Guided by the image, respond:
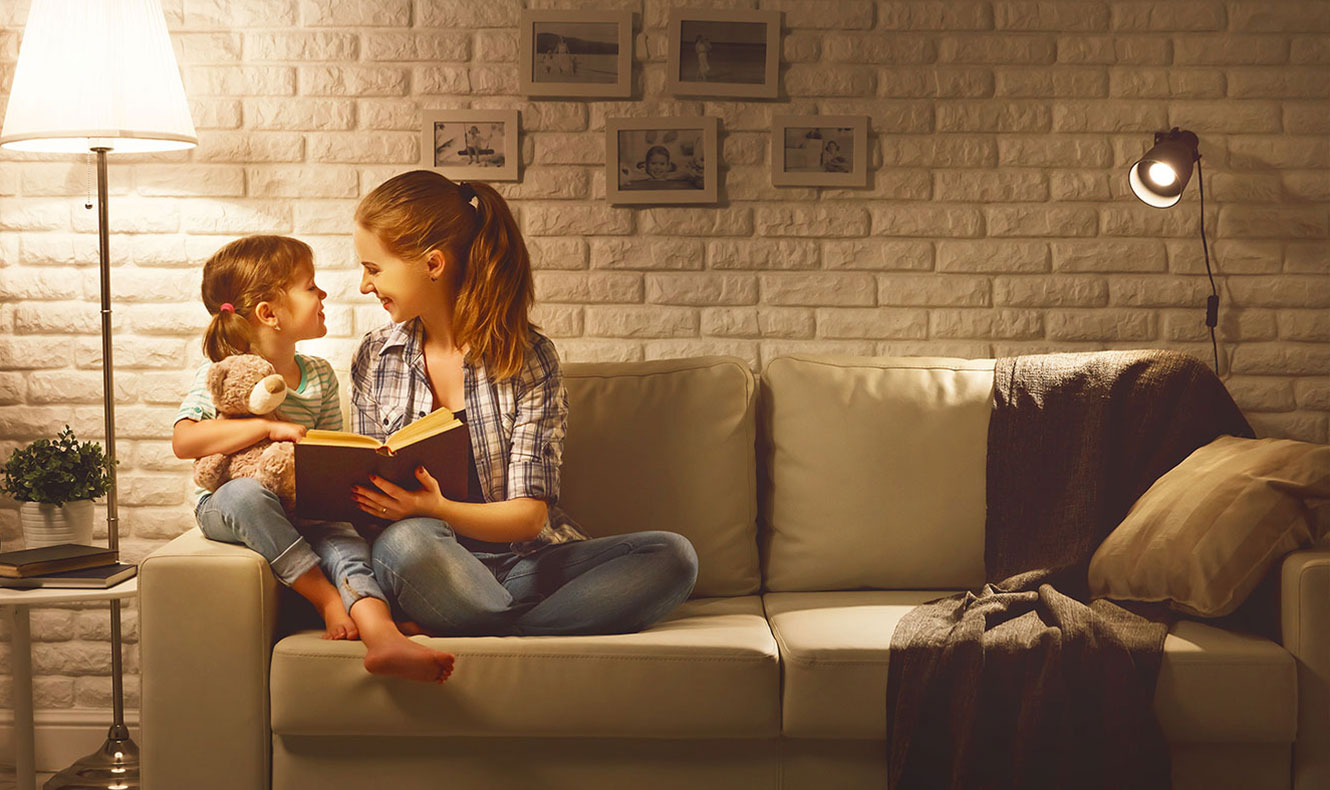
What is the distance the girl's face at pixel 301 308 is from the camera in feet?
7.17

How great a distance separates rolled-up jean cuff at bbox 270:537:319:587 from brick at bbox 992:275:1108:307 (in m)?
1.66

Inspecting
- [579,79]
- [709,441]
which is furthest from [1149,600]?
[579,79]

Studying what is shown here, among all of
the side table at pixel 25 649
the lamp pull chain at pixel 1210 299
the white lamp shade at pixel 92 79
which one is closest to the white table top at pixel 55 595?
the side table at pixel 25 649

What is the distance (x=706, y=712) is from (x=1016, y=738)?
0.48 metres

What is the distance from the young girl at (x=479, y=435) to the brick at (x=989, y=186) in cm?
107

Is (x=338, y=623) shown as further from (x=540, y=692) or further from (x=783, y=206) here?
(x=783, y=206)

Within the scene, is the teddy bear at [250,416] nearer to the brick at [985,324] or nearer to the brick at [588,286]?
the brick at [588,286]

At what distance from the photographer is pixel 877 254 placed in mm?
2672

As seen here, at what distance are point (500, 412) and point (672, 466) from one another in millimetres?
434

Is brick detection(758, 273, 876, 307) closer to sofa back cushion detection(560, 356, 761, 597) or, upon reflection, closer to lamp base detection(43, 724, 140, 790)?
sofa back cushion detection(560, 356, 761, 597)

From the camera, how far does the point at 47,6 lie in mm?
2268

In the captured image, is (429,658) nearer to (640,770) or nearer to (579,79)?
(640,770)

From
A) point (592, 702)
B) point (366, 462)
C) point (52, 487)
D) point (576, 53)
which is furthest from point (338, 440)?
point (576, 53)

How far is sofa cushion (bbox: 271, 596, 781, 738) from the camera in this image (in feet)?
5.92
